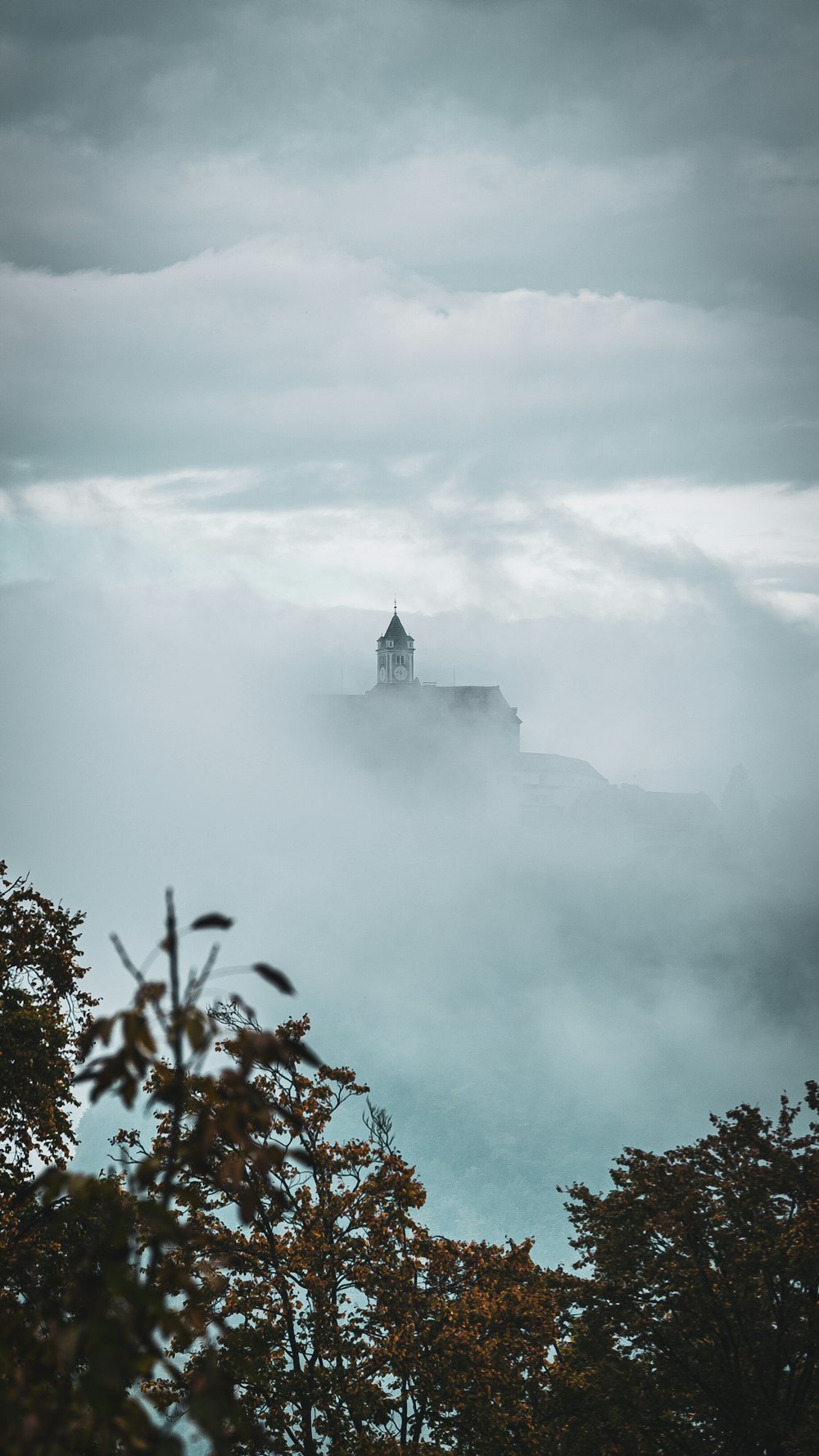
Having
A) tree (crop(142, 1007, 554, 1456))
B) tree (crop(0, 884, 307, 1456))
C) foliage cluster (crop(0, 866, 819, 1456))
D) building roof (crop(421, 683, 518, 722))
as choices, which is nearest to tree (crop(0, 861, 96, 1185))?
foliage cluster (crop(0, 866, 819, 1456))

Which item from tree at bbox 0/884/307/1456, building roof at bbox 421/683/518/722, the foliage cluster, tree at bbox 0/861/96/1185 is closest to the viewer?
tree at bbox 0/884/307/1456

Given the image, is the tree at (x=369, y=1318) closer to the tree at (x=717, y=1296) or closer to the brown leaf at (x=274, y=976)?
the tree at (x=717, y=1296)

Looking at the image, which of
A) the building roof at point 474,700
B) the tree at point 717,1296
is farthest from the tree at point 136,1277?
the building roof at point 474,700

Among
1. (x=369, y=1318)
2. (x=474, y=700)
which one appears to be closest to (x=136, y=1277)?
(x=369, y=1318)

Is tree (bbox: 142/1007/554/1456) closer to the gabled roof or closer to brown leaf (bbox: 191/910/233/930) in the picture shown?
brown leaf (bbox: 191/910/233/930)

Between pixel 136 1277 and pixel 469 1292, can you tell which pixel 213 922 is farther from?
pixel 469 1292

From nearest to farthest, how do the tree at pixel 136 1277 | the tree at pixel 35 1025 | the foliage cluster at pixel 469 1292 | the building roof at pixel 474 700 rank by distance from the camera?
the tree at pixel 136 1277 < the foliage cluster at pixel 469 1292 < the tree at pixel 35 1025 < the building roof at pixel 474 700

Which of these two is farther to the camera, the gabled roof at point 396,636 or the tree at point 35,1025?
the gabled roof at point 396,636

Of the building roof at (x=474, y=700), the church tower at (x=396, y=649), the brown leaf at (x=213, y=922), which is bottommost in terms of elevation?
the brown leaf at (x=213, y=922)

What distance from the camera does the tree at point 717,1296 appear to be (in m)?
17.9

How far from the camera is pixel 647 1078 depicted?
538 feet

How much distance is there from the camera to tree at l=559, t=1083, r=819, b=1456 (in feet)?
58.8

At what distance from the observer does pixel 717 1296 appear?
18703mm

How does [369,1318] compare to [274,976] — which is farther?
[369,1318]
